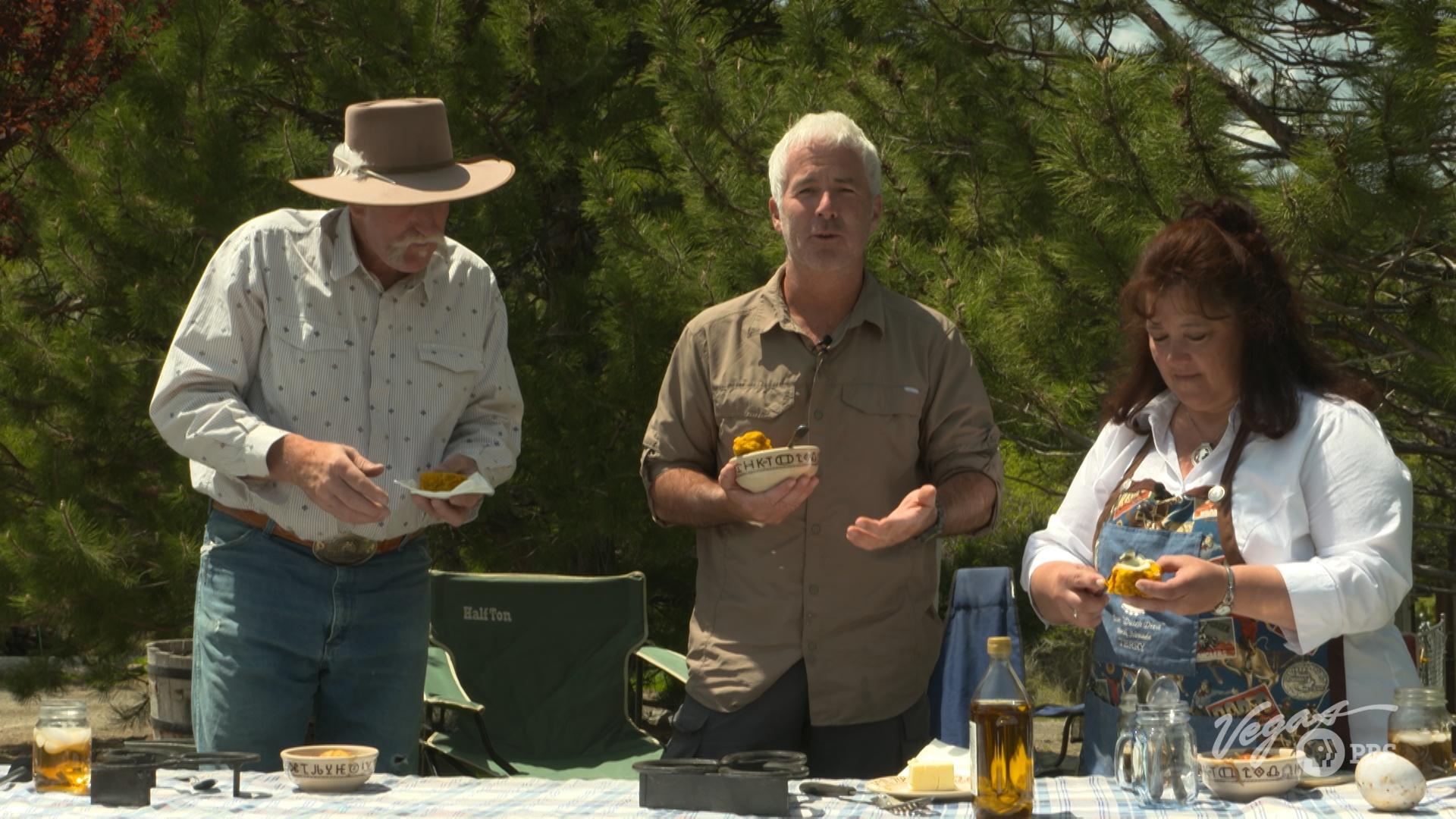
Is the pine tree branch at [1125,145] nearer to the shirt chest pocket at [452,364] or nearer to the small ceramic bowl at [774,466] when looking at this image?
the small ceramic bowl at [774,466]

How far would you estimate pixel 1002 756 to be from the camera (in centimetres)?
189

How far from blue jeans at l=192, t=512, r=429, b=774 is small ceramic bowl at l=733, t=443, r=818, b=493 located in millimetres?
734

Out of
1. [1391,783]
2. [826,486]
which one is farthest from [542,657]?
[1391,783]

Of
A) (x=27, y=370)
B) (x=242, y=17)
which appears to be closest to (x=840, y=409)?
(x=242, y=17)

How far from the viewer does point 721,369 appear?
2885 millimetres

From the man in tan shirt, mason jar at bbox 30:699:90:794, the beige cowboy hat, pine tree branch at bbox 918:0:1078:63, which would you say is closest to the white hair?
the man in tan shirt

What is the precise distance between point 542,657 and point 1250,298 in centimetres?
230

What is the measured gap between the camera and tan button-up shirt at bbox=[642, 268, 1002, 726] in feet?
9.10

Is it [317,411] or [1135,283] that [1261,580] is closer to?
[1135,283]

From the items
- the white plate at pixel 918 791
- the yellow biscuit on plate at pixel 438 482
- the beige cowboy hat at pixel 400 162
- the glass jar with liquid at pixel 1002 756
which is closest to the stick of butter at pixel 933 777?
the white plate at pixel 918 791

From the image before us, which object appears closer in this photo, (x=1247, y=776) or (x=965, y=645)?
(x=1247, y=776)

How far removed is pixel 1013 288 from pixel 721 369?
58.2 inches

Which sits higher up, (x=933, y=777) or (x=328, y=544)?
(x=328, y=544)

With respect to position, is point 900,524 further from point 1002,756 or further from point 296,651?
point 296,651
